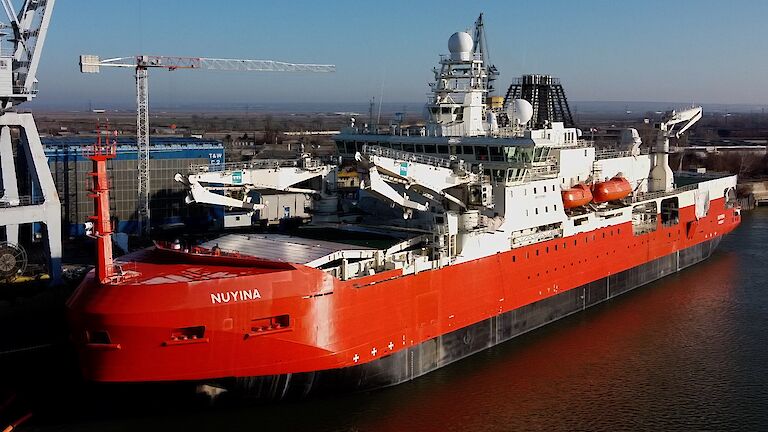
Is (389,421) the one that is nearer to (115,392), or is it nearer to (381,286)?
(381,286)

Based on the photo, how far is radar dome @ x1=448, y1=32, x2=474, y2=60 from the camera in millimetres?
26781

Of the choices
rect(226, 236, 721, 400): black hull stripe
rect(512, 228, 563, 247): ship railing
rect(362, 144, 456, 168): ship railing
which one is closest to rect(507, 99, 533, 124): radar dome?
rect(512, 228, 563, 247): ship railing

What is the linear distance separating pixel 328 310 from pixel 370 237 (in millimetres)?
4917

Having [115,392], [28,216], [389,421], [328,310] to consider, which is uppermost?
[28,216]

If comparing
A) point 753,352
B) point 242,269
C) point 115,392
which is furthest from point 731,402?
point 115,392

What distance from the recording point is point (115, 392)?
678 inches

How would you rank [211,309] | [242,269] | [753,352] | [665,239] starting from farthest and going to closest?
[665,239]
[753,352]
[242,269]
[211,309]

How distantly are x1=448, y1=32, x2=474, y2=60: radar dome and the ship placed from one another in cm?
5

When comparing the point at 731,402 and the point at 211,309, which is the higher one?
the point at 211,309

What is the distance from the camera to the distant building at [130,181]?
30766mm

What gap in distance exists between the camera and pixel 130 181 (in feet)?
106

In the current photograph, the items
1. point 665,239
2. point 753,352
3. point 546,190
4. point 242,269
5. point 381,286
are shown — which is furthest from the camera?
point 665,239

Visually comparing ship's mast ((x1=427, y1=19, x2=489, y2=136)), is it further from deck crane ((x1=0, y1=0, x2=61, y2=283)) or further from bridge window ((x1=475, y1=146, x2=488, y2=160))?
deck crane ((x1=0, y1=0, x2=61, y2=283))

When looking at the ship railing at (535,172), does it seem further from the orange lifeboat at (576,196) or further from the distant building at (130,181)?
the distant building at (130,181)
